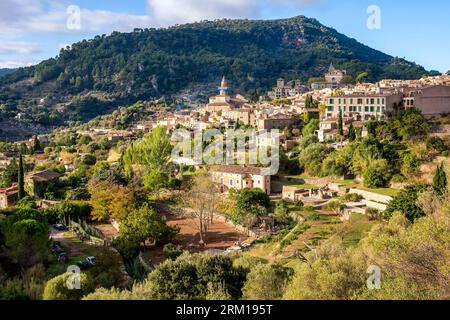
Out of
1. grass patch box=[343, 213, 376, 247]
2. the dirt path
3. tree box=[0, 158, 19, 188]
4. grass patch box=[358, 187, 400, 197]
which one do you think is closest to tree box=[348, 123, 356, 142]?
grass patch box=[358, 187, 400, 197]

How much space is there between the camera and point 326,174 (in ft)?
131

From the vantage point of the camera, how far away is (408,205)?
25.4 m

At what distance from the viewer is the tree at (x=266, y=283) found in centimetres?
1564

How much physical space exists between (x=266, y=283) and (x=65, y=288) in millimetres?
6936

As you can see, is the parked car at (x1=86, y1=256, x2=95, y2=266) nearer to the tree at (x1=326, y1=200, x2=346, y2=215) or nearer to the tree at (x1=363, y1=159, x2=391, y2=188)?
the tree at (x1=326, y1=200, x2=346, y2=215)

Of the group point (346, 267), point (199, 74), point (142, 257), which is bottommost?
point (142, 257)

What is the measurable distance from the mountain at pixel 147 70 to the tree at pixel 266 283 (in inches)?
3681

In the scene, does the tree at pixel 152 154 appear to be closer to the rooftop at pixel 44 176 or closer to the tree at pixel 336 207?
the rooftop at pixel 44 176

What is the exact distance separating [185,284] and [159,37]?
166298 millimetres

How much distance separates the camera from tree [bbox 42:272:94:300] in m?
14.8

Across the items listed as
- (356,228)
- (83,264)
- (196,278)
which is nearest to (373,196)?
(356,228)

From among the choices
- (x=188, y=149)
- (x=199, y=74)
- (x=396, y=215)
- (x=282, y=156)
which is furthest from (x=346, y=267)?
(x=199, y=74)
